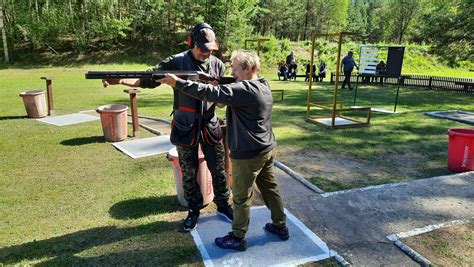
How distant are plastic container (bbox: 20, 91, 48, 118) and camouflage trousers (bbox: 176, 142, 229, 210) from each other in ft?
23.3

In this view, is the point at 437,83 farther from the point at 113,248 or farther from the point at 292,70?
the point at 113,248

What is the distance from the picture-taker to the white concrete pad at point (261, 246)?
298 centimetres

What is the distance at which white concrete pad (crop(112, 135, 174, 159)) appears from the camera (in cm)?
607

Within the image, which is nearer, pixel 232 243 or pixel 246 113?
pixel 246 113

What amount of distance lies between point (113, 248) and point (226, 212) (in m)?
1.23

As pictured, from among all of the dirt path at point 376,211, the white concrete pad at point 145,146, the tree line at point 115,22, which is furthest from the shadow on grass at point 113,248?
the tree line at point 115,22

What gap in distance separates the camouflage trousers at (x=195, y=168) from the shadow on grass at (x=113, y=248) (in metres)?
0.39

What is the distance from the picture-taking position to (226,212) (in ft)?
12.3

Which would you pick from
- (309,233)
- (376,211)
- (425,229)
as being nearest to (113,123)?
(309,233)

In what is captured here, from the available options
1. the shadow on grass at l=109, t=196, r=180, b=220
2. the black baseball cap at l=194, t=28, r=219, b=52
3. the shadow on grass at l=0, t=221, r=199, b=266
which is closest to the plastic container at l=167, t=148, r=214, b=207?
the shadow on grass at l=109, t=196, r=180, b=220

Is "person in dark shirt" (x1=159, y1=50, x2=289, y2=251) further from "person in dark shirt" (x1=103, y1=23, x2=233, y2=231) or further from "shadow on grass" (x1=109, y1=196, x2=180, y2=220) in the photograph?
"shadow on grass" (x1=109, y1=196, x2=180, y2=220)

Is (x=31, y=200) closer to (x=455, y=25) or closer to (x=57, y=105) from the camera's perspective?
(x=57, y=105)

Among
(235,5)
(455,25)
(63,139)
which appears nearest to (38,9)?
(235,5)

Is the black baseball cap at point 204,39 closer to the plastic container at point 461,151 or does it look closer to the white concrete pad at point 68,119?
the plastic container at point 461,151
